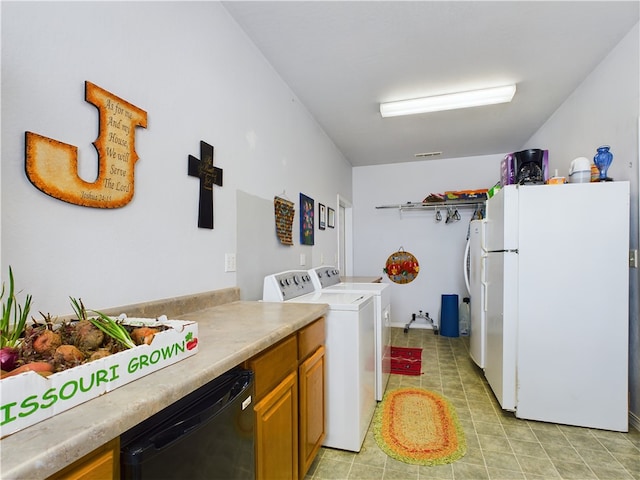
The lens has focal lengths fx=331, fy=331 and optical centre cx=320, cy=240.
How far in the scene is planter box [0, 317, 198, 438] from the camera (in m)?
0.52

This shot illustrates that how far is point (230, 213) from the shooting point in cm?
195

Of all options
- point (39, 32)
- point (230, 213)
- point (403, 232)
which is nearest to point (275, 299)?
point (230, 213)

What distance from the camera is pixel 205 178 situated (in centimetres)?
171

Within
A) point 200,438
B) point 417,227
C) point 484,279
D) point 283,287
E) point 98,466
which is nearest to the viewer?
point 98,466

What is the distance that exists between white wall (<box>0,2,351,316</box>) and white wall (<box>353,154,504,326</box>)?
3.17m

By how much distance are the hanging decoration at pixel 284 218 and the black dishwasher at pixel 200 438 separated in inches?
62.0

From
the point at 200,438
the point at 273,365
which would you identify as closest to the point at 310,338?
the point at 273,365

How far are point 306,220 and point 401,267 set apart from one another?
100 inches

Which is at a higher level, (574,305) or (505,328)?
(574,305)

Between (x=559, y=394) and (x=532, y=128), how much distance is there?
116 inches

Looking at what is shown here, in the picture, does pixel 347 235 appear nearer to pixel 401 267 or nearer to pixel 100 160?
pixel 401 267

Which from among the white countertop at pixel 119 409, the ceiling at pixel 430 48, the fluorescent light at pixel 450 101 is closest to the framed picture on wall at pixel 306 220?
the ceiling at pixel 430 48

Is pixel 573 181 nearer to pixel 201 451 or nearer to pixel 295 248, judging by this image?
pixel 295 248

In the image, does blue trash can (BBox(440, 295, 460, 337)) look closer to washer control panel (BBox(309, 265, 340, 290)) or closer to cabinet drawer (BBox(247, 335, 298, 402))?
washer control panel (BBox(309, 265, 340, 290))
